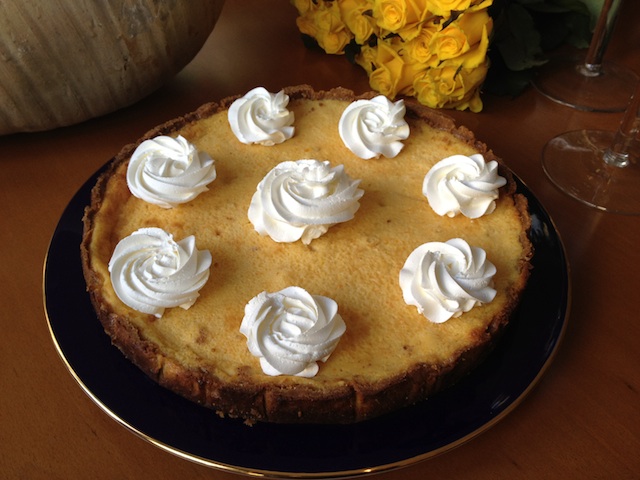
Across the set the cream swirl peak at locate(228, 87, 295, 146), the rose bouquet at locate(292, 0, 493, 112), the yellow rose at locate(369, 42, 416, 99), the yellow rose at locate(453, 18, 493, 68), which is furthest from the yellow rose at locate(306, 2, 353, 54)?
the cream swirl peak at locate(228, 87, 295, 146)

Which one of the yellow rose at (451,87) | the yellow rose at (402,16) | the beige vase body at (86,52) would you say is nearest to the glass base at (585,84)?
the yellow rose at (451,87)

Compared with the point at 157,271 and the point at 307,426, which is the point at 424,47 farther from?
the point at 307,426

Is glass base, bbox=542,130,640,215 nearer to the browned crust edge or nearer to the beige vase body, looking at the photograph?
the browned crust edge

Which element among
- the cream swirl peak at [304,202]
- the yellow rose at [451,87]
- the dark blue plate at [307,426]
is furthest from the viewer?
the yellow rose at [451,87]


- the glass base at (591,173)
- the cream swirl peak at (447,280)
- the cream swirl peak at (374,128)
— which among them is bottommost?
the glass base at (591,173)

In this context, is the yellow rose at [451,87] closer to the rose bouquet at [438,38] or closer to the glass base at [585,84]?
the rose bouquet at [438,38]
